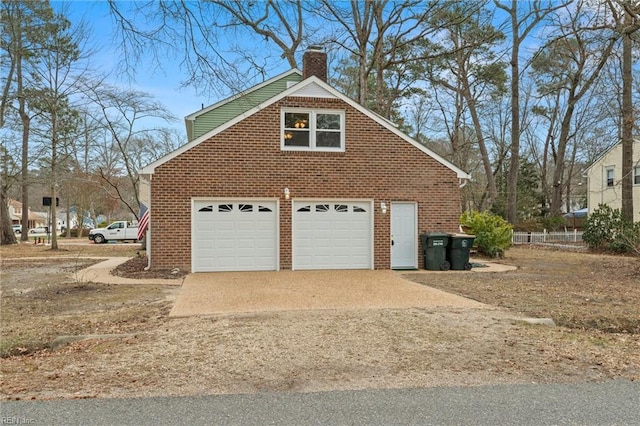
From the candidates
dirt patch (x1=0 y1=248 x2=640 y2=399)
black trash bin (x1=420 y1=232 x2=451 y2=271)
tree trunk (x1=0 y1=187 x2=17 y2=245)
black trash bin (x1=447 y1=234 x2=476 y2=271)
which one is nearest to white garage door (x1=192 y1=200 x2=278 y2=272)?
dirt patch (x1=0 y1=248 x2=640 y2=399)

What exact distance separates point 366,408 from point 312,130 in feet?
36.0

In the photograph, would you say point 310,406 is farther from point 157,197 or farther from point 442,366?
point 157,197

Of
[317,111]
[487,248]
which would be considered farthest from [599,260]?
[317,111]

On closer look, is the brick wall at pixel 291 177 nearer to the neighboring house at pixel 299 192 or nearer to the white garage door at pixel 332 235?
the neighboring house at pixel 299 192

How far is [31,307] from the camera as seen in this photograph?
8461 mm

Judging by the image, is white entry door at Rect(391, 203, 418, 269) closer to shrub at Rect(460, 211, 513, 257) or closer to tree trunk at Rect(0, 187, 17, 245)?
shrub at Rect(460, 211, 513, 257)

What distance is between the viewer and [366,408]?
406 centimetres

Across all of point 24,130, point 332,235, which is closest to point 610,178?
point 332,235

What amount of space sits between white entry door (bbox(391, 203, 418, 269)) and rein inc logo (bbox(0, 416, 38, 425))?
11735 millimetres

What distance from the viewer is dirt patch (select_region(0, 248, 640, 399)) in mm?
4723

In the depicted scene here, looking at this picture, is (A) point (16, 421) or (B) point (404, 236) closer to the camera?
(A) point (16, 421)

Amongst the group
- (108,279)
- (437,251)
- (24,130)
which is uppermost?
(24,130)

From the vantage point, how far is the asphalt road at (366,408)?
12.5ft

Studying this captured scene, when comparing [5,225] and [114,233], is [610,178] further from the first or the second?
[5,225]
